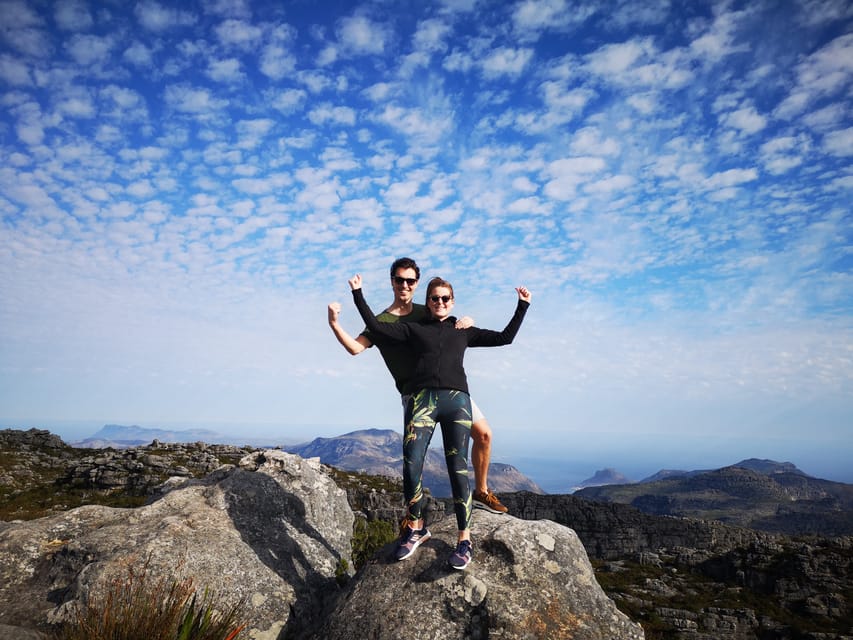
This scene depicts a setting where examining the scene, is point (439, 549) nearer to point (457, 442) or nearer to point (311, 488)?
point (457, 442)

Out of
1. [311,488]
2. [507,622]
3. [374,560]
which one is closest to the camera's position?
[507,622]

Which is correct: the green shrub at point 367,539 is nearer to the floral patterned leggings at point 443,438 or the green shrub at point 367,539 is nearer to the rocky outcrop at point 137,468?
the floral patterned leggings at point 443,438

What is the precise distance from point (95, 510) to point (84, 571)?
3.55m

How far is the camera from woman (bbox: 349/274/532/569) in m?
7.73

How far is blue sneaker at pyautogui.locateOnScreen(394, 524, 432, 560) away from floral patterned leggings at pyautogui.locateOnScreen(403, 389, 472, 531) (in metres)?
0.34

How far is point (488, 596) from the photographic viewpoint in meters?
7.16

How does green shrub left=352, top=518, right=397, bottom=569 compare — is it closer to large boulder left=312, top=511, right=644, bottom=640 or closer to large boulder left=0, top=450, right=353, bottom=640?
large boulder left=0, top=450, right=353, bottom=640

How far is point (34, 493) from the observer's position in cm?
4128

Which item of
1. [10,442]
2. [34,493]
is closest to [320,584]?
[34,493]

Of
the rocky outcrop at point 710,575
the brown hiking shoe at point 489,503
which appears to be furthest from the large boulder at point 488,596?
the rocky outcrop at point 710,575

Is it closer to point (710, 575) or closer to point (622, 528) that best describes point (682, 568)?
point (710, 575)

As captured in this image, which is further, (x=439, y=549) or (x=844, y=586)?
(x=844, y=586)

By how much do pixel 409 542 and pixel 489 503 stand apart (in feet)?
6.28

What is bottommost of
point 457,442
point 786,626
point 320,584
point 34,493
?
point 786,626
